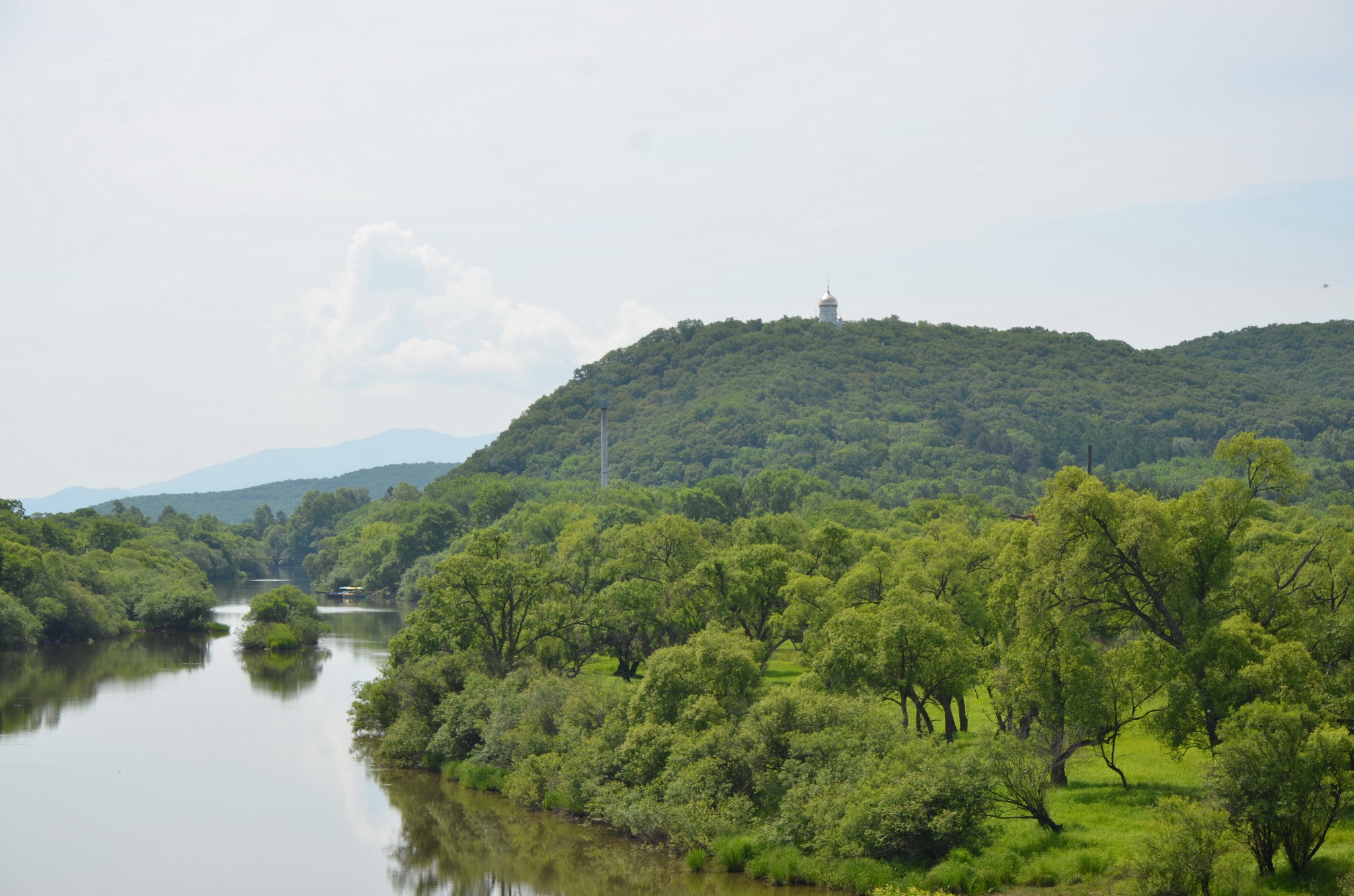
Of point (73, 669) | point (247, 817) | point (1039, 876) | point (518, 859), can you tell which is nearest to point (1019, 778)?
point (1039, 876)

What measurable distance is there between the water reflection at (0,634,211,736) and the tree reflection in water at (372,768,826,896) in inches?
948

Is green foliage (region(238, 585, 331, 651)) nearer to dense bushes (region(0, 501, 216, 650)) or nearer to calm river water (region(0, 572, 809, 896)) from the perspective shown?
dense bushes (region(0, 501, 216, 650))

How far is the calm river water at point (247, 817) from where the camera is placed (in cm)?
3123

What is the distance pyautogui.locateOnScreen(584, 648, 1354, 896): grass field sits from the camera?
23.0m

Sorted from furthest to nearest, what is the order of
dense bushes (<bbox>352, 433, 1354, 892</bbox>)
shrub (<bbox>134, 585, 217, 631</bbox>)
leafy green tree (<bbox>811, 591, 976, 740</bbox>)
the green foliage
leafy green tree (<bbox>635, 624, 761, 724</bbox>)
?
shrub (<bbox>134, 585, 217, 631</bbox>), the green foliage, leafy green tree (<bbox>635, 624, 761, 724</bbox>), leafy green tree (<bbox>811, 591, 976, 740</bbox>), dense bushes (<bbox>352, 433, 1354, 892</bbox>)

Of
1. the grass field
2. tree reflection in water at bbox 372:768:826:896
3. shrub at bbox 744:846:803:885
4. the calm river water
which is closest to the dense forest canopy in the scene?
the calm river water

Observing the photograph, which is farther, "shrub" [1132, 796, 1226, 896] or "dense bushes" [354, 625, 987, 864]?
"dense bushes" [354, 625, 987, 864]

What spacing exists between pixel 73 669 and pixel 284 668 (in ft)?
39.5

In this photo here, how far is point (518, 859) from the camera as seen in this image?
33.2 meters

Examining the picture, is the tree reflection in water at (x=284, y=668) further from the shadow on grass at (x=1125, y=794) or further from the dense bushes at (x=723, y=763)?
the shadow on grass at (x=1125, y=794)

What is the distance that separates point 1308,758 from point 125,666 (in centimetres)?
6676

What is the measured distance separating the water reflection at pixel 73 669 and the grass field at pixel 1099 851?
138ft

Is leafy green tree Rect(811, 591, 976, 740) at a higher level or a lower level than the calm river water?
higher

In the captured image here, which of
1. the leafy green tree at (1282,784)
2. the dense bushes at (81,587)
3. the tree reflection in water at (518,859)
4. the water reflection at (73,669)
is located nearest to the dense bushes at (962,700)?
the leafy green tree at (1282,784)
